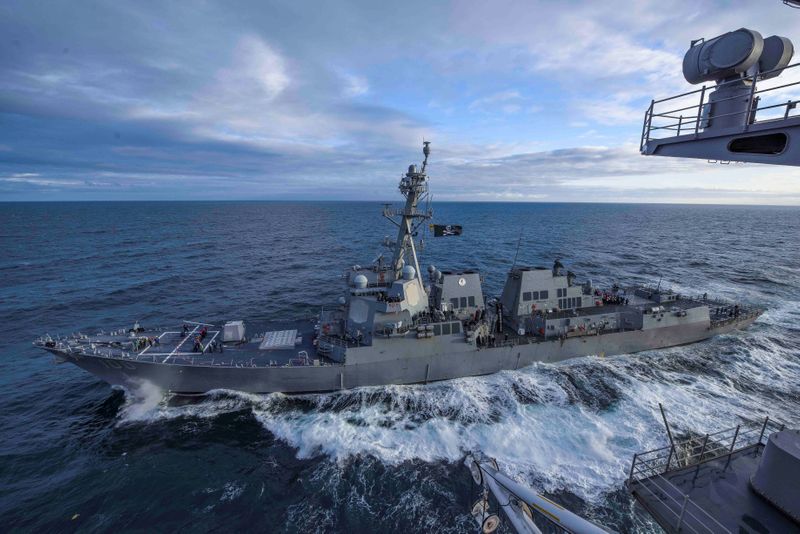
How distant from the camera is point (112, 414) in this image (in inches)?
724

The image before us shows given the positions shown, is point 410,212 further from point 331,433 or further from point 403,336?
point 331,433

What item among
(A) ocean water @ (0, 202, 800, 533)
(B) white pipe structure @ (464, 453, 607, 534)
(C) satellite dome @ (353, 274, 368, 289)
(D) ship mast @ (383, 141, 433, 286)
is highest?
(D) ship mast @ (383, 141, 433, 286)

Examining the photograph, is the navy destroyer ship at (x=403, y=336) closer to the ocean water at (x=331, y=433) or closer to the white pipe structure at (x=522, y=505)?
the ocean water at (x=331, y=433)

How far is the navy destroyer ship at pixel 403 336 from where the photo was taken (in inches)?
745

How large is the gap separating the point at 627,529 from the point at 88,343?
25.8 metres

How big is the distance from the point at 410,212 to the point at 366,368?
9474 millimetres

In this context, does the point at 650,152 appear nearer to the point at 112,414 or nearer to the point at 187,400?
the point at 187,400

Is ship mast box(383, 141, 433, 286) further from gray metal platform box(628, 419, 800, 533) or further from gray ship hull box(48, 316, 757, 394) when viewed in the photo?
gray metal platform box(628, 419, 800, 533)

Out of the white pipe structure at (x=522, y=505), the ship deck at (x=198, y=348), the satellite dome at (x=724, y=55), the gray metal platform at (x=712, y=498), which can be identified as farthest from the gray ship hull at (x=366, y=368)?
the satellite dome at (x=724, y=55)

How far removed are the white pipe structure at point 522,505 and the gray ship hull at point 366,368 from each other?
10806 mm

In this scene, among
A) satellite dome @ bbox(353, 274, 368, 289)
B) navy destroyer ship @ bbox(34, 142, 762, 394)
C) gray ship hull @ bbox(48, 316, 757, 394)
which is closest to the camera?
gray ship hull @ bbox(48, 316, 757, 394)

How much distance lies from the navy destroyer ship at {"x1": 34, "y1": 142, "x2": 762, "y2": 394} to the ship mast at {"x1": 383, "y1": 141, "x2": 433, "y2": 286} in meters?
0.07

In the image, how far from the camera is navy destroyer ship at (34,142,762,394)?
18922mm

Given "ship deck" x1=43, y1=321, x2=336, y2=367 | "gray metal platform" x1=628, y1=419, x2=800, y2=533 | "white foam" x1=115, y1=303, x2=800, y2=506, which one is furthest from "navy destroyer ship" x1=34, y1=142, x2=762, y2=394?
"gray metal platform" x1=628, y1=419, x2=800, y2=533
